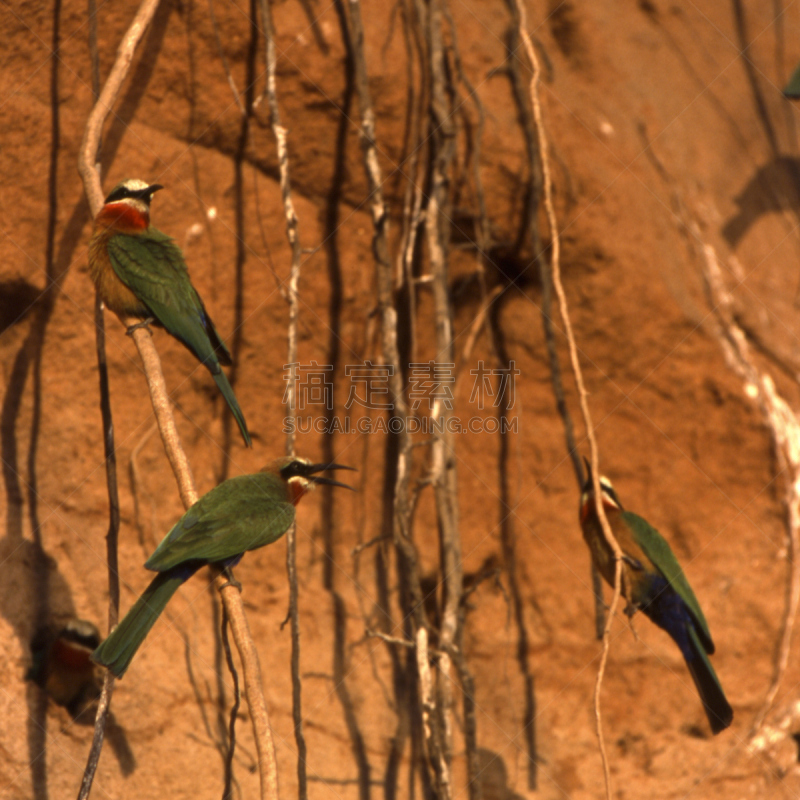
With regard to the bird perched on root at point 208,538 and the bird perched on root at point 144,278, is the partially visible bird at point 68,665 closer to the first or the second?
the bird perched on root at point 208,538

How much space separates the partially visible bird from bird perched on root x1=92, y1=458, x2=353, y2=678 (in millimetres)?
643

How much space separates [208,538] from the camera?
1992 mm

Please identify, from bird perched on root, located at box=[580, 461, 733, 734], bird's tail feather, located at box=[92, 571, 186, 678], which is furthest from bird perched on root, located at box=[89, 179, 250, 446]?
bird perched on root, located at box=[580, 461, 733, 734]

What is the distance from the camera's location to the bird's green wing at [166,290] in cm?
237

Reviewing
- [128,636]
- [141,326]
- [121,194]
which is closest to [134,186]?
[121,194]

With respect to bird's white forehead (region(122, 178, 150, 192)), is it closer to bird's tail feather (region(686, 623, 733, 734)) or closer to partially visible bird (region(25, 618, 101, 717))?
partially visible bird (region(25, 618, 101, 717))

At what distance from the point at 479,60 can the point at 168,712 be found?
2714mm

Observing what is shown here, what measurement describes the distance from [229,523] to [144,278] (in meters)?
0.81

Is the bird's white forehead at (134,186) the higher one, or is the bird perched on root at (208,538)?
Answer: the bird's white forehead at (134,186)

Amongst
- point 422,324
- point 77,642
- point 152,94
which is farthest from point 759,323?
point 77,642

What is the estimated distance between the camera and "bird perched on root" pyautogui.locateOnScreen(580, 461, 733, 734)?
2613mm

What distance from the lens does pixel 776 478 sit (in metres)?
3.35

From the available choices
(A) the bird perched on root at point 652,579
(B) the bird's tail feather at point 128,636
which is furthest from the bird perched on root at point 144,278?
(A) the bird perched on root at point 652,579

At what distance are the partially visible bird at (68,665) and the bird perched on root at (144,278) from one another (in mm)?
903
